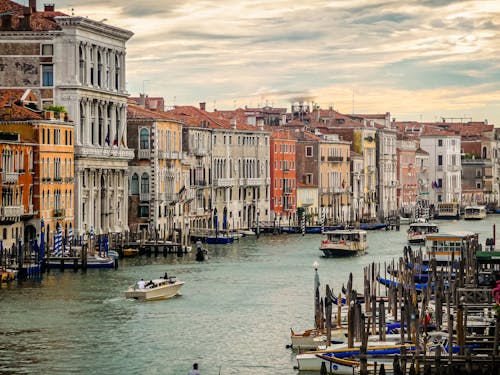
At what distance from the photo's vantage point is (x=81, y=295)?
31.7 metres

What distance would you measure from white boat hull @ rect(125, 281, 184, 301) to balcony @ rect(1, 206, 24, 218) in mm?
7117

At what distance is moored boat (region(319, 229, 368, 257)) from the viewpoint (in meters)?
44.4

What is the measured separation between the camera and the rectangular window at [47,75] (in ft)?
147

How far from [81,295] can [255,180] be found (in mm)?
28904

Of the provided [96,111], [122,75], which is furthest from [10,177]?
[122,75]

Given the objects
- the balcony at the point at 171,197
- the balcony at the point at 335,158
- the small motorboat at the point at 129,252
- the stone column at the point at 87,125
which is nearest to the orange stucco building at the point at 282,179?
the balcony at the point at 335,158

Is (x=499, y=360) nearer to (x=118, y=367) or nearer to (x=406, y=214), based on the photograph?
(x=118, y=367)

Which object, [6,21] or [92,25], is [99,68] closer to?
[92,25]

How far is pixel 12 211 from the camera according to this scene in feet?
124

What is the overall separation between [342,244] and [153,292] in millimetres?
14213

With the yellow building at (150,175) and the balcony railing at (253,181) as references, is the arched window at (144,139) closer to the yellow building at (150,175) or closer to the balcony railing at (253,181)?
the yellow building at (150,175)

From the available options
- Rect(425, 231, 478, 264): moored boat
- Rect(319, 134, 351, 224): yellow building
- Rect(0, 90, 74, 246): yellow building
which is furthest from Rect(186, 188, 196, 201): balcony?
Rect(425, 231, 478, 264): moored boat

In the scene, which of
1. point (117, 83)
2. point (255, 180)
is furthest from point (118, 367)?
point (255, 180)

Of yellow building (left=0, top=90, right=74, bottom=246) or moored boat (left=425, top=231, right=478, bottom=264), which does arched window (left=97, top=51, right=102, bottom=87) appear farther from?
moored boat (left=425, top=231, right=478, bottom=264)
